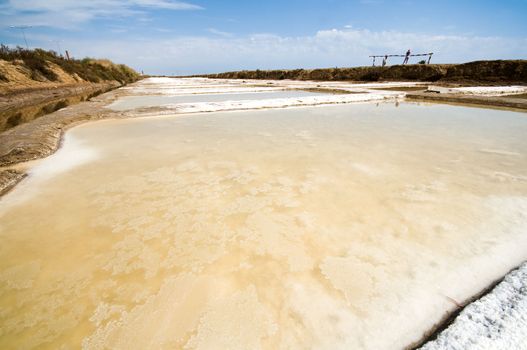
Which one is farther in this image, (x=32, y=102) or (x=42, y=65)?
(x=42, y=65)

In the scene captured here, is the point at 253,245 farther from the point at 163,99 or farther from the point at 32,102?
the point at 32,102

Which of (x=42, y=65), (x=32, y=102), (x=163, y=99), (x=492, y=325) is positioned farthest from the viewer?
(x=42, y=65)

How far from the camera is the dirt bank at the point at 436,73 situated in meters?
20.2

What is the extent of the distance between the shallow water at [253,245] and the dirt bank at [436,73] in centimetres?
2295

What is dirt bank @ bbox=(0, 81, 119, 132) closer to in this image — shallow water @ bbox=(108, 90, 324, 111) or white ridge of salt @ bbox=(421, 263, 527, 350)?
shallow water @ bbox=(108, 90, 324, 111)

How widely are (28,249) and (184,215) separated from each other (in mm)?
1288

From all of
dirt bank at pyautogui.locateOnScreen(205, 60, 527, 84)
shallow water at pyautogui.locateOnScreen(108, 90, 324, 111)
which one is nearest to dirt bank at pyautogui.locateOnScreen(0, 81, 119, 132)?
shallow water at pyautogui.locateOnScreen(108, 90, 324, 111)

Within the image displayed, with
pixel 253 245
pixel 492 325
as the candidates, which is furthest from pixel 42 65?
pixel 492 325

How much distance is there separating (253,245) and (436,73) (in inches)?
1172

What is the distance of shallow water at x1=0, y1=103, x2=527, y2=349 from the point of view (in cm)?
150

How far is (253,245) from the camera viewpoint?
2197 mm

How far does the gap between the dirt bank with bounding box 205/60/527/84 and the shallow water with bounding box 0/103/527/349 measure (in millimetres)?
22951

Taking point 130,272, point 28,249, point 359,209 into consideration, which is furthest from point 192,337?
point 359,209

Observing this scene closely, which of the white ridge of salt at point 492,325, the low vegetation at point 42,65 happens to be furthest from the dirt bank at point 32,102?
the white ridge of salt at point 492,325
